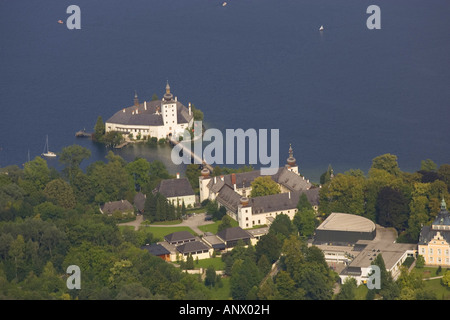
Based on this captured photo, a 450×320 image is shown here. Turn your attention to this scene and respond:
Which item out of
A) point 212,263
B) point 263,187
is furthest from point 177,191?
point 212,263

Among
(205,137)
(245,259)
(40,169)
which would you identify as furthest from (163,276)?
(205,137)

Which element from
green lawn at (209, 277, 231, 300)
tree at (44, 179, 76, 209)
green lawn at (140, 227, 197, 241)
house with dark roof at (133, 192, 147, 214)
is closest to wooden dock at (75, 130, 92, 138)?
house with dark roof at (133, 192, 147, 214)

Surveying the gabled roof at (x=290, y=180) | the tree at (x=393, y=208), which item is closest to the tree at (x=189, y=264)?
the tree at (x=393, y=208)

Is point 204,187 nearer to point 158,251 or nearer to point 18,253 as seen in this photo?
point 158,251

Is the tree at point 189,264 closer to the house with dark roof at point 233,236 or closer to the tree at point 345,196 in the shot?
the house with dark roof at point 233,236

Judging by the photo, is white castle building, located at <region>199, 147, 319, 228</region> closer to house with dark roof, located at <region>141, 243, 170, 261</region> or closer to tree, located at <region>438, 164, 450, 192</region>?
house with dark roof, located at <region>141, 243, 170, 261</region>

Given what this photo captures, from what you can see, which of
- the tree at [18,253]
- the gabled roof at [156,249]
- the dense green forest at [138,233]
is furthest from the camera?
the gabled roof at [156,249]
